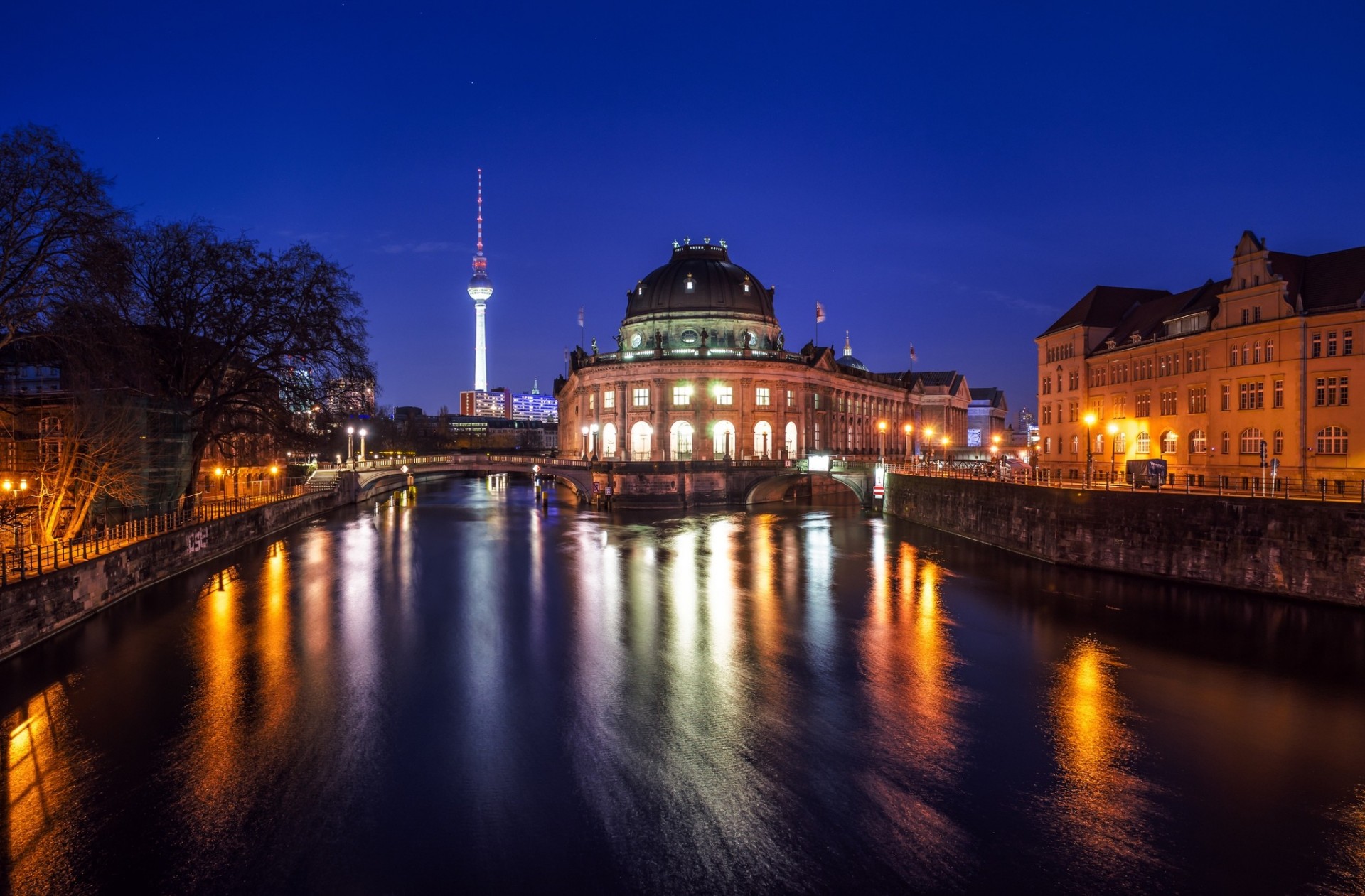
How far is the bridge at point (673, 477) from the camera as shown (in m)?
72.8

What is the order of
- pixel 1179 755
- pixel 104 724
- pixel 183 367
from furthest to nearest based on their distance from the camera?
pixel 183 367, pixel 104 724, pixel 1179 755

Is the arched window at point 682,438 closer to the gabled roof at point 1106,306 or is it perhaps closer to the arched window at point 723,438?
the arched window at point 723,438

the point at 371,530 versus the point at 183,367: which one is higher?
the point at 183,367

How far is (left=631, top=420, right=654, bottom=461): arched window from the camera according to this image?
8769 cm

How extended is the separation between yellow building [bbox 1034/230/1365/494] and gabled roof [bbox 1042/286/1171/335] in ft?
0.40

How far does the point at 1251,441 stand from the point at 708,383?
167 ft

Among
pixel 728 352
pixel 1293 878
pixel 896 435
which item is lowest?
pixel 1293 878

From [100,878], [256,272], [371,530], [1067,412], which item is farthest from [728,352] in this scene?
[100,878]

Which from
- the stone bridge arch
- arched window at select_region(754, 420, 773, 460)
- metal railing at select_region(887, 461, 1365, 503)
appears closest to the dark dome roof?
arched window at select_region(754, 420, 773, 460)

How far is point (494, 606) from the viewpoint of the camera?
30125 millimetres

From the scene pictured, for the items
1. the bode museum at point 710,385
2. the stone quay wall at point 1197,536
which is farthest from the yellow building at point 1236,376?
the bode museum at point 710,385

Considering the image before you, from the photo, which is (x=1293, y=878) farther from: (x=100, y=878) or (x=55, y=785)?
(x=55, y=785)

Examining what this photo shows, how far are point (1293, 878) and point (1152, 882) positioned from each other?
6.93 ft

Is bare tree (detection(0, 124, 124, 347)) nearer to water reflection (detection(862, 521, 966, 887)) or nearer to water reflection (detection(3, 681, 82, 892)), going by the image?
water reflection (detection(3, 681, 82, 892))
